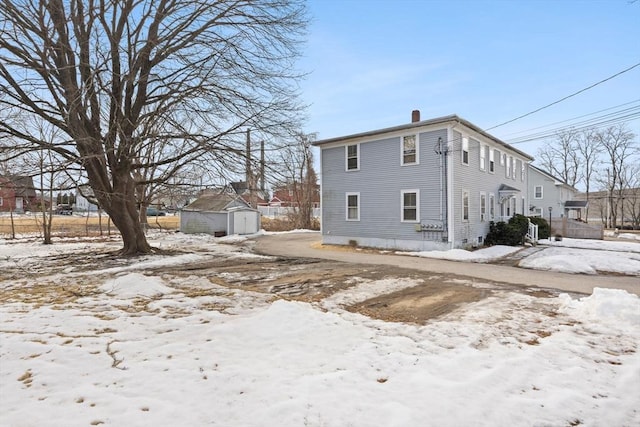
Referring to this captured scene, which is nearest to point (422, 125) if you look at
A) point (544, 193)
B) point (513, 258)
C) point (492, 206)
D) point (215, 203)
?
point (513, 258)

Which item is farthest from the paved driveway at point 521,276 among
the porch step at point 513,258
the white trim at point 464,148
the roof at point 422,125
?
the roof at point 422,125

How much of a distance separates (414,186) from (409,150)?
1576 mm

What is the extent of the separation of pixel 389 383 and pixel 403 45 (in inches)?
488

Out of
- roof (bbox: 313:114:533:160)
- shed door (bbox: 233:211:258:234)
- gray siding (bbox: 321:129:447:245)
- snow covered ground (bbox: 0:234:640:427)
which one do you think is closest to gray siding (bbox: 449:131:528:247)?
roof (bbox: 313:114:533:160)

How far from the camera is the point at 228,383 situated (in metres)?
3.00

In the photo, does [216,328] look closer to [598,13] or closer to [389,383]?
[389,383]

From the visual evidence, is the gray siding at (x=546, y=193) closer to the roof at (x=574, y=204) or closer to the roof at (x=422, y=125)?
the roof at (x=574, y=204)

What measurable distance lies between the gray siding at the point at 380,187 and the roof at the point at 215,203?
863cm

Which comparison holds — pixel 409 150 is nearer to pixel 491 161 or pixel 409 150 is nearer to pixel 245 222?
pixel 491 161

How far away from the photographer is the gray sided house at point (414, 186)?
45.5 feet

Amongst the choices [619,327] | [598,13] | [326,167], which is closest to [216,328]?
[619,327]

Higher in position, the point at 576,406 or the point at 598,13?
the point at 598,13

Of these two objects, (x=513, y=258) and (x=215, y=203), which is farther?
(x=215, y=203)

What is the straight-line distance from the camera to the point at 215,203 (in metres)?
25.0
